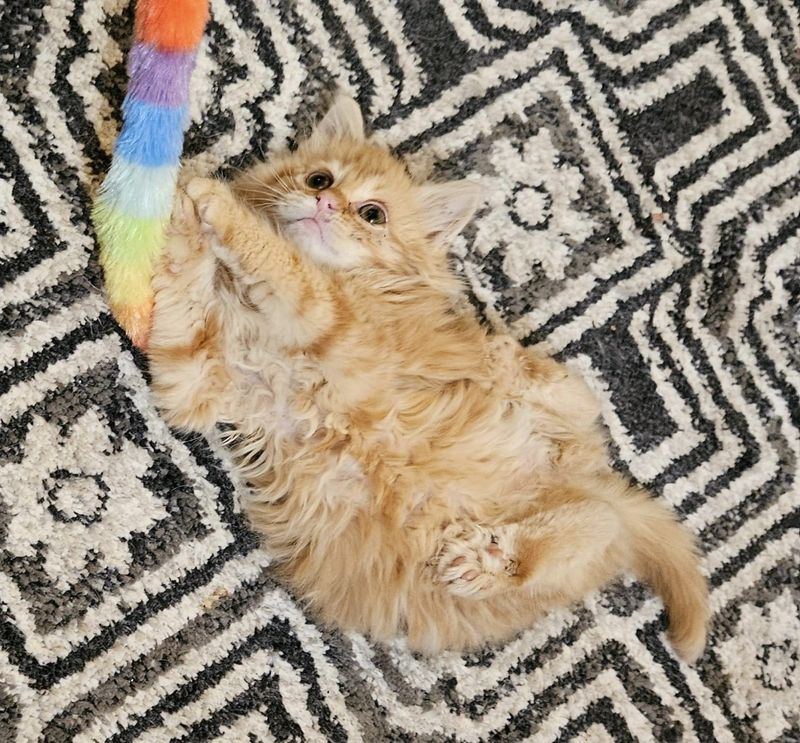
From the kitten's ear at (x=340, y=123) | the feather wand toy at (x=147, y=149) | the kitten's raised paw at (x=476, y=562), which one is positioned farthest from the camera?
the kitten's ear at (x=340, y=123)

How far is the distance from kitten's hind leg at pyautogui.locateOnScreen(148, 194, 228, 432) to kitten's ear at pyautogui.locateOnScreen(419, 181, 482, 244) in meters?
0.39

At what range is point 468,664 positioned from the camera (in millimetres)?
1306

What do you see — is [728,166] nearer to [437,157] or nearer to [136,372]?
[437,157]

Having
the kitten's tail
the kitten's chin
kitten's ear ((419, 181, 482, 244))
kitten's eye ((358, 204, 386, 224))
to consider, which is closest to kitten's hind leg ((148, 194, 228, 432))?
the kitten's chin

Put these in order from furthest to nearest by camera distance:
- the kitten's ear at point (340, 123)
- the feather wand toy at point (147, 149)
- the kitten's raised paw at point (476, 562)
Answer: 1. the kitten's ear at point (340, 123)
2. the kitten's raised paw at point (476, 562)
3. the feather wand toy at point (147, 149)

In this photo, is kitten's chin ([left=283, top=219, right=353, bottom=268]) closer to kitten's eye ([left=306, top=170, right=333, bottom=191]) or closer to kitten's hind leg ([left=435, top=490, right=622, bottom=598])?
kitten's eye ([left=306, top=170, right=333, bottom=191])

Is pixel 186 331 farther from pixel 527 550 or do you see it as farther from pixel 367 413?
pixel 527 550

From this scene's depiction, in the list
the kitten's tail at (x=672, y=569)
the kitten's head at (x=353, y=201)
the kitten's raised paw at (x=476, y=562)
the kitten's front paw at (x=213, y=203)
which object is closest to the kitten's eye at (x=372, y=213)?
the kitten's head at (x=353, y=201)

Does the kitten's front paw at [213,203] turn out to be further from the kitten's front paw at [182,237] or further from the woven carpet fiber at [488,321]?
the woven carpet fiber at [488,321]

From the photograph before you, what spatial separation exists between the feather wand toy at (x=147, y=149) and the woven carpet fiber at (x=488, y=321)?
8cm

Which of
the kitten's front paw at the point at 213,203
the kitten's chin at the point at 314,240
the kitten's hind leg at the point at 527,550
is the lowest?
the kitten's hind leg at the point at 527,550

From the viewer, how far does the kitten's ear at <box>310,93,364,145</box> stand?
1264 millimetres

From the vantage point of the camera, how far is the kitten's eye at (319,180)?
1.27 m

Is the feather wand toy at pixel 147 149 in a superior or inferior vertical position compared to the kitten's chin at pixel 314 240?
superior
